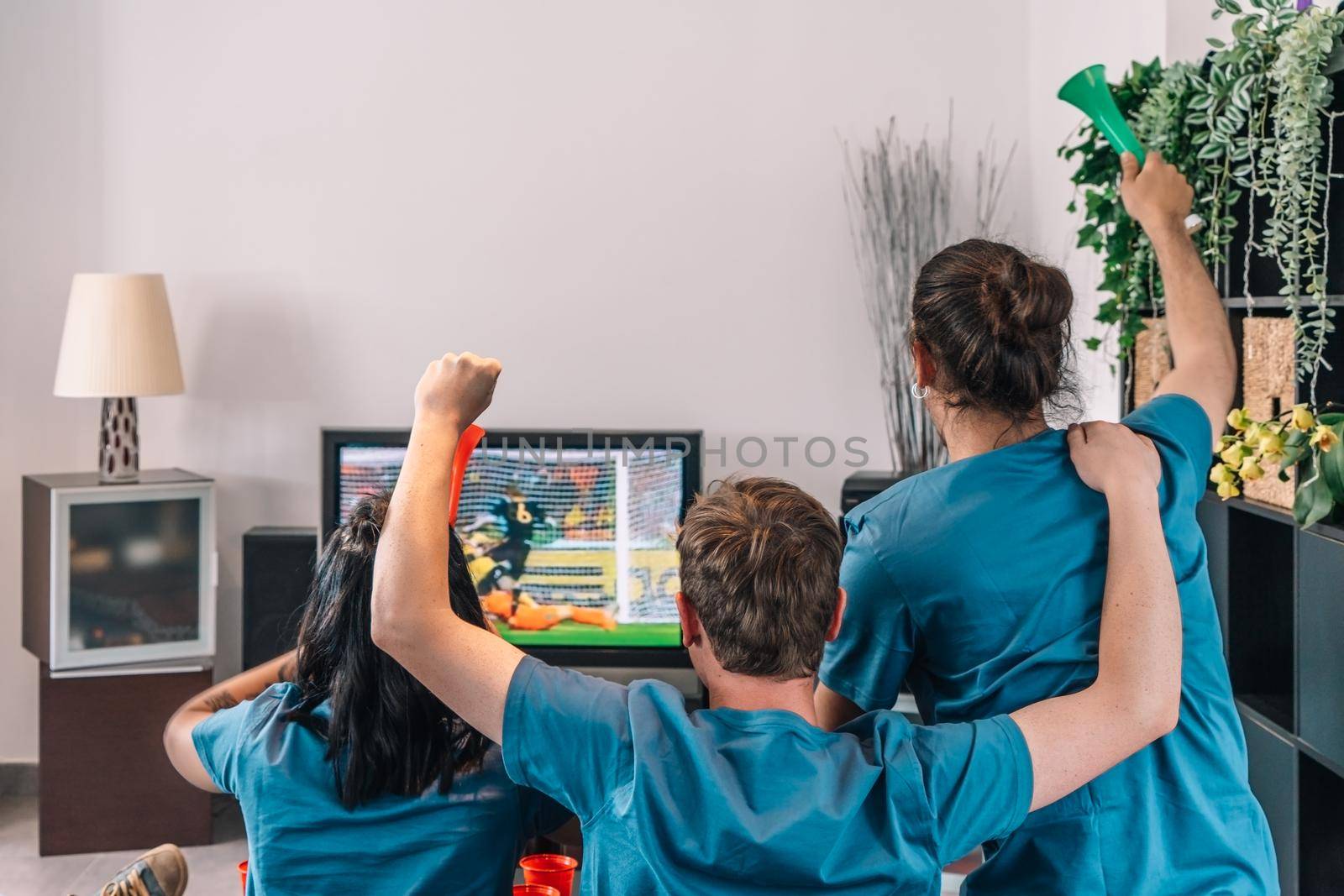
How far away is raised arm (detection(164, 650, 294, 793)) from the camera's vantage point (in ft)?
5.07

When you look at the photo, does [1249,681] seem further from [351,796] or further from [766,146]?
[766,146]

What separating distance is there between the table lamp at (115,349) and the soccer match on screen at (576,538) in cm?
62

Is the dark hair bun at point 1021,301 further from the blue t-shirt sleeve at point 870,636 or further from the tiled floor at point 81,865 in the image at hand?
the tiled floor at point 81,865

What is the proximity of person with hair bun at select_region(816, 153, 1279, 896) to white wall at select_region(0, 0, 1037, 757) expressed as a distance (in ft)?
7.76

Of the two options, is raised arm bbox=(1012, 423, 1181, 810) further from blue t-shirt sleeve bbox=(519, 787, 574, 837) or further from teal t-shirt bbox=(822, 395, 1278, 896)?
blue t-shirt sleeve bbox=(519, 787, 574, 837)

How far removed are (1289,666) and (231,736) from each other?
5.83 feet

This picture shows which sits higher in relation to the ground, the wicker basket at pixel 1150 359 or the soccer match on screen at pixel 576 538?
the wicker basket at pixel 1150 359

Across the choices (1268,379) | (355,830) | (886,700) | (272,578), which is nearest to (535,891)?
(355,830)

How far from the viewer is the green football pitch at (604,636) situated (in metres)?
3.48

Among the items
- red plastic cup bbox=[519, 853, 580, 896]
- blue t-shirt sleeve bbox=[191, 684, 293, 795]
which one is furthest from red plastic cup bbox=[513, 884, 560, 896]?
blue t-shirt sleeve bbox=[191, 684, 293, 795]

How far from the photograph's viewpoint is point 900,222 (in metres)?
3.58

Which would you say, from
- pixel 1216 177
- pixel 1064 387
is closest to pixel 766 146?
pixel 1216 177

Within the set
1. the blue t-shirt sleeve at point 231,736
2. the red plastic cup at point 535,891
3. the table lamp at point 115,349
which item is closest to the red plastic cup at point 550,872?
the red plastic cup at point 535,891

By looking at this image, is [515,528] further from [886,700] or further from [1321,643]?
[886,700]
